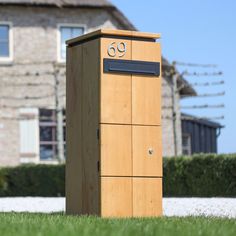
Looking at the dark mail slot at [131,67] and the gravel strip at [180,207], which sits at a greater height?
the dark mail slot at [131,67]

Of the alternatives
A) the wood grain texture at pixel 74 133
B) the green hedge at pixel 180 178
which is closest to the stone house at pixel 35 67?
the green hedge at pixel 180 178

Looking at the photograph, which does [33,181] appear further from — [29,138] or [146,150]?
[146,150]

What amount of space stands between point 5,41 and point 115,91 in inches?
824

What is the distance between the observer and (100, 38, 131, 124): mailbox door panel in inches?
462

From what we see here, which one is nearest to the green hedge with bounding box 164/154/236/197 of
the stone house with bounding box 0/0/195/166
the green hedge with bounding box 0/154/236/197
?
the green hedge with bounding box 0/154/236/197

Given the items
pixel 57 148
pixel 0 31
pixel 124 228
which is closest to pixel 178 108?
pixel 57 148

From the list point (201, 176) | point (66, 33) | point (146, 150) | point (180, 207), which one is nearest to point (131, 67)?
point (146, 150)

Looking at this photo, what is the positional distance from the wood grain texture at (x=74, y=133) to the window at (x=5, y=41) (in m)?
19.6

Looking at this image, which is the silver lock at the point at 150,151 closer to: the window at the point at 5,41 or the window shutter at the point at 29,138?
the window shutter at the point at 29,138

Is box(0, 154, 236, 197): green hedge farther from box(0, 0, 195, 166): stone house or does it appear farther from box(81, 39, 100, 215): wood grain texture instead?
box(81, 39, 100, 215): wood grain texture

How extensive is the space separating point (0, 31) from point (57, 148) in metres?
5.29

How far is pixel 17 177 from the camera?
26266mm

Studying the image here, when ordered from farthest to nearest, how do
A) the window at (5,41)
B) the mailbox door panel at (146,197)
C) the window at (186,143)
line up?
the window at (186,143), the window at (5,41), the mailbox door panel at (146,197)

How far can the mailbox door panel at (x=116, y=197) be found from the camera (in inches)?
456
